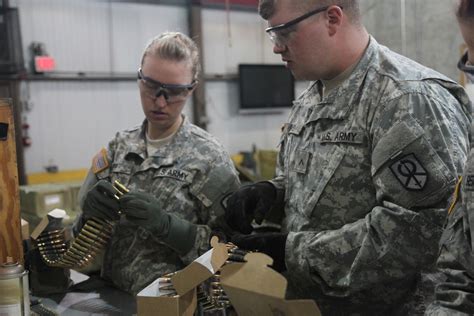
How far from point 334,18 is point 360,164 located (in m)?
0.40

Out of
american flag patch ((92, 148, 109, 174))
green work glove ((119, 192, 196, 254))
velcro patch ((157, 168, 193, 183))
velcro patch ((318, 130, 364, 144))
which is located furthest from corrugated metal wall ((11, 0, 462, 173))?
velcro patch ((318, 130, 364, 144))

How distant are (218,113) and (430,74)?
6313 mm

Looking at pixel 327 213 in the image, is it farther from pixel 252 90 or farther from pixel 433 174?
pixel 252 90

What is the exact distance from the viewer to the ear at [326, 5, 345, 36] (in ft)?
4.67

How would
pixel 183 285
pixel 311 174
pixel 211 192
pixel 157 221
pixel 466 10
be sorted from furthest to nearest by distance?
pixel 211 192, pixel 157 221, pixel 311 174, pixel 183 285, pixel 466 10

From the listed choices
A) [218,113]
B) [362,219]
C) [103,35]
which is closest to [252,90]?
[218,113]

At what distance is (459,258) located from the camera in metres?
1.10

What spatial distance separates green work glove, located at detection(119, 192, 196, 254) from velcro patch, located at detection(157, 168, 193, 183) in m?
0.14

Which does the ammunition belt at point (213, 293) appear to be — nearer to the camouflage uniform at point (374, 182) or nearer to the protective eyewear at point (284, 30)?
the camouflage uniform at point (374, 182)

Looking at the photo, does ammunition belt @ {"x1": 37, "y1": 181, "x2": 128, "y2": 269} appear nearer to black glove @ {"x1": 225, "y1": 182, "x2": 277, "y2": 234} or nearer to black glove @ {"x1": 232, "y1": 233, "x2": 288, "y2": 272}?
black glove @ {"x1": 225, "y1": 182, "x2": 277, "y2": 234}

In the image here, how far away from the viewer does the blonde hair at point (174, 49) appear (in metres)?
1.91

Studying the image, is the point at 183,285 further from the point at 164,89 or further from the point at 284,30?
the point at 164,89

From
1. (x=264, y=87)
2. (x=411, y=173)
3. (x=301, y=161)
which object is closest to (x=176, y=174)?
(x=301, y=161)

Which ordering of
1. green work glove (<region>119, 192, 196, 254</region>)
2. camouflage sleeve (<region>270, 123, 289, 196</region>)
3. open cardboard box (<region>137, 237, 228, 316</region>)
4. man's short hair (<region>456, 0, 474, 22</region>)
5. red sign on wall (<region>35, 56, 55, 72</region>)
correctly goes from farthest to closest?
red sign on wall (<region>35, 56, 55, 72</region>) < camouflage sleeve (<region>270, 123, 289, 196</region>) < green work glove (<region>119, 192, 196, 254</region>) < open cardboard box (<region>137, 237, 228, 316</region>) < man's short hair (<region>456, 0, 474, 22</region>)
